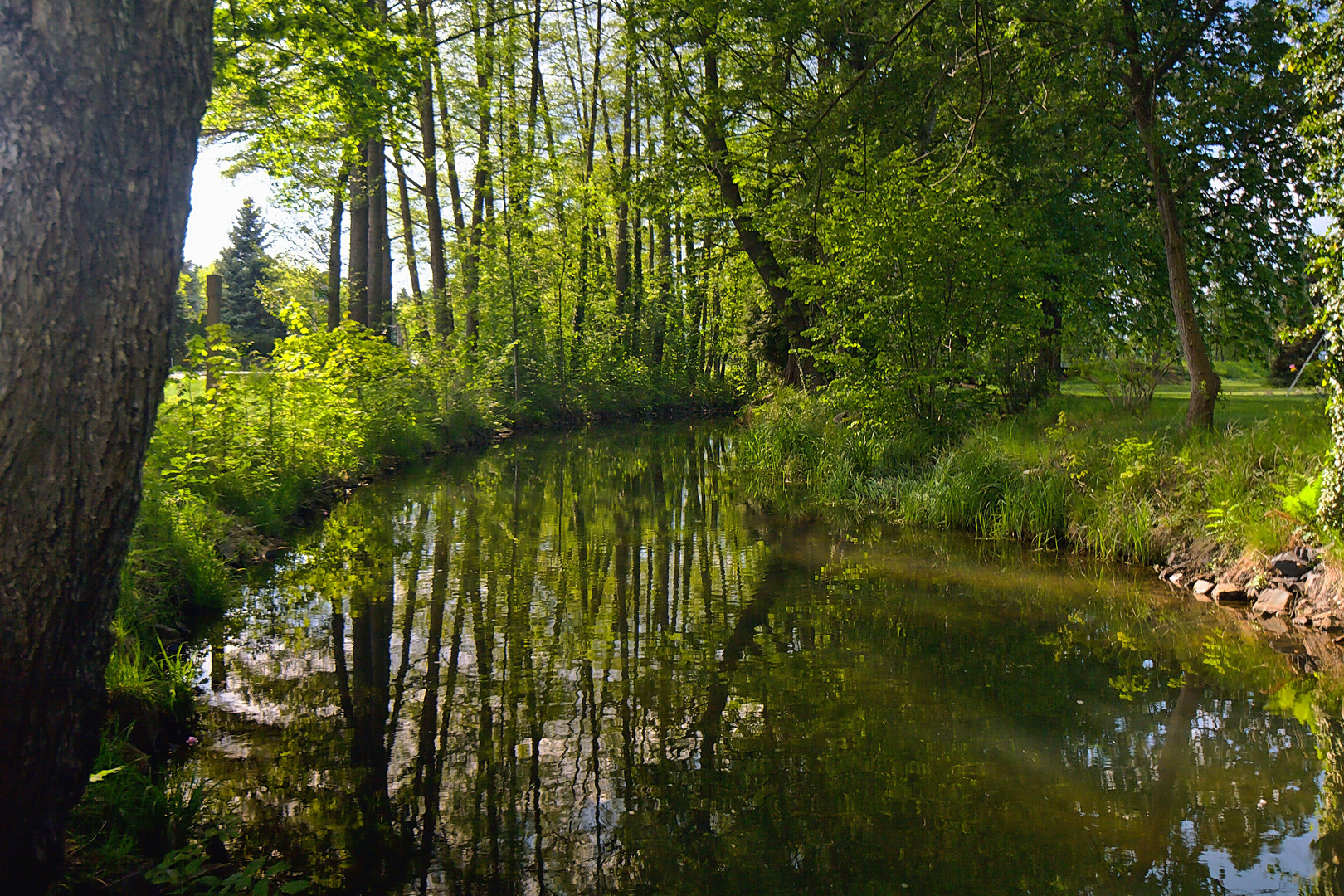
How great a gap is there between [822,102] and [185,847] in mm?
10107

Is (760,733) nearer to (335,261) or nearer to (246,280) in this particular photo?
(335,261)

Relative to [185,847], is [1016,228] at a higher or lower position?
higher

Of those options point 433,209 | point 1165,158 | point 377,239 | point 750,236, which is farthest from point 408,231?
point 1165,158

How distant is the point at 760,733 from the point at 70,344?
338 centimetres

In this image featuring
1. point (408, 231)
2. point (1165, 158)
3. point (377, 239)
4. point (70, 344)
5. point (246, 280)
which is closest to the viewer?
point (70, 344)

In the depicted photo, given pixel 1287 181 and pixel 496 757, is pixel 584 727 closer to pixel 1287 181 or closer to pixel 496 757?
pixel 496 757

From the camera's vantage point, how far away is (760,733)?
4.45 metres

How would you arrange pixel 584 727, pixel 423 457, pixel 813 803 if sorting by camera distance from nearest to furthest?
1. pixel 813 803
2. pixel 584 727
3. pixel 423 457

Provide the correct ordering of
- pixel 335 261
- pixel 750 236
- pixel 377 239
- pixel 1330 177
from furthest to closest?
pixel 750 236 → pixel 335 261 → pixel 377 239 → pixel 1330 177

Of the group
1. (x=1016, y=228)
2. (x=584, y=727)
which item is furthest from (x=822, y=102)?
(x=584, y=727)

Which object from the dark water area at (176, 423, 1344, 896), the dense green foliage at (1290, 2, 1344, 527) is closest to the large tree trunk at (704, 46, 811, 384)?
the dark water area at (176, 423, 1344, 896)

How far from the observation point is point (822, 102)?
35.4 ft

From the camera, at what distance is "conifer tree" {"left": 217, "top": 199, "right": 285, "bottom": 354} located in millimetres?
41844

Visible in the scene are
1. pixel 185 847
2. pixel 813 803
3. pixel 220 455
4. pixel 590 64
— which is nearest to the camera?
pixel 185 847
